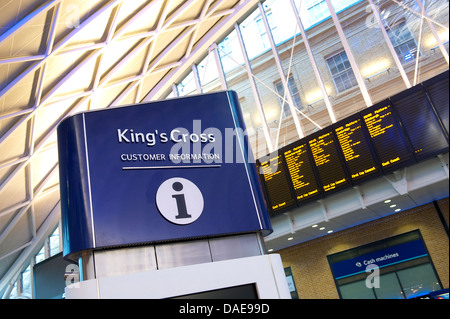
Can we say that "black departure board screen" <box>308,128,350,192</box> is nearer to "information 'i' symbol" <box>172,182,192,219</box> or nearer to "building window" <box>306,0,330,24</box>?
"building window" <box>306,0,330,24</box>

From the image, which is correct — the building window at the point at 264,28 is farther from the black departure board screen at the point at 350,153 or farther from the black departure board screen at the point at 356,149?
the black departure board screen at the point at 356,149

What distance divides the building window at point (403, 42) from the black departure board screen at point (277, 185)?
5.69 metres

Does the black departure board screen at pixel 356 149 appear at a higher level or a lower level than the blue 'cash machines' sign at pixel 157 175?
higher

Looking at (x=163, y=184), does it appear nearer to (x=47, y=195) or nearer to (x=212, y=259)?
(x=212, y=259)

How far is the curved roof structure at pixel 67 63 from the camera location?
1550 cm

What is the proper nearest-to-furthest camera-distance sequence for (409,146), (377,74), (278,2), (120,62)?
(409,146) < (377,74) < (278,2) < (120,62)

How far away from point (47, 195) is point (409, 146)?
76.4ft

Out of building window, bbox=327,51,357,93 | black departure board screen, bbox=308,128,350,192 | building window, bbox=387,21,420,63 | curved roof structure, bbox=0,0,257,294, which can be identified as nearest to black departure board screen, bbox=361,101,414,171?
black departure board screen, bbox=308,128,350,192

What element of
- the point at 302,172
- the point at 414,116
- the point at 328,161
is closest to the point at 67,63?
the point at 302,172

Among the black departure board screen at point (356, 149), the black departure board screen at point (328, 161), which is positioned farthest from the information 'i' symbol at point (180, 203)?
the black departure board screen at point (328, 161)

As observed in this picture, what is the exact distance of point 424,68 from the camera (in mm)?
13086

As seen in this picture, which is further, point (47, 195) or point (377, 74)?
point (47, 195)
